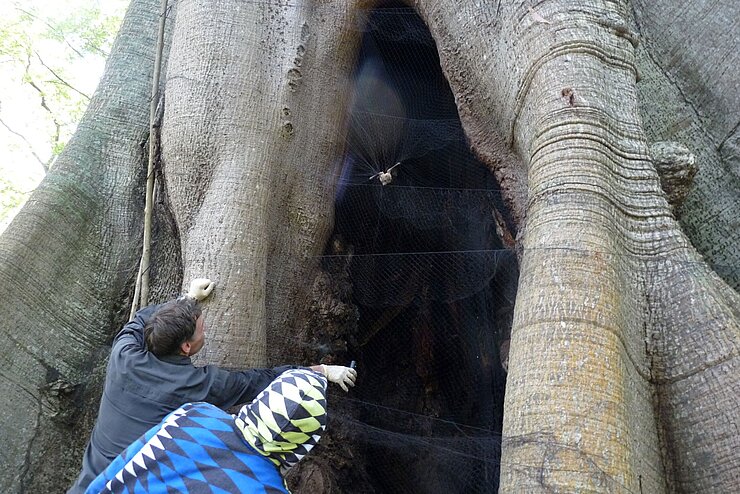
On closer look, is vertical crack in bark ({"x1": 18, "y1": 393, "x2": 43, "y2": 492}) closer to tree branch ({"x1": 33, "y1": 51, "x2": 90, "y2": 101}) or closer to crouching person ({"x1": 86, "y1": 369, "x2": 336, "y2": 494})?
crouching person ({"x1": 86, "y1": 369, "x2": 336, "y2": 494})

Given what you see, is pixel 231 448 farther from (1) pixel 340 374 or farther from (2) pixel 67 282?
(2) pixel 67 282

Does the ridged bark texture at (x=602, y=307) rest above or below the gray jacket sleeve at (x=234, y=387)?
above

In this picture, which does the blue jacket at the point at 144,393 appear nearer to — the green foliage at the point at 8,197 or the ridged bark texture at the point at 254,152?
the ridged bark texture at the point at 254,152

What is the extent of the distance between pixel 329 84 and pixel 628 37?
1.32 metres

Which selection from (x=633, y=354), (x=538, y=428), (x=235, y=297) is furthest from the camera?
(x=235, y=297)

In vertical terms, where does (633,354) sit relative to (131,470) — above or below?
above

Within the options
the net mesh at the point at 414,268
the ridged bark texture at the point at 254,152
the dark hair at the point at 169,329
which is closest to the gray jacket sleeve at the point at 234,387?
the dark hair at the point at 169,329

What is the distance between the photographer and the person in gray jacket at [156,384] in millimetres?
1669

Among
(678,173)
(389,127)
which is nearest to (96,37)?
(389,127)

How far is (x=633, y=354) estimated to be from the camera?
155 centimetres

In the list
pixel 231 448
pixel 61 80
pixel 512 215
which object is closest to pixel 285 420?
pixel 231 448

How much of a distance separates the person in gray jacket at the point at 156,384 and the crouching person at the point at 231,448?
1.19 ft

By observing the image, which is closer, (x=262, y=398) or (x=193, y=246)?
(x=262, y=398)

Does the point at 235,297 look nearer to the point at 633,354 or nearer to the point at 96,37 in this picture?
the point at 633,354
